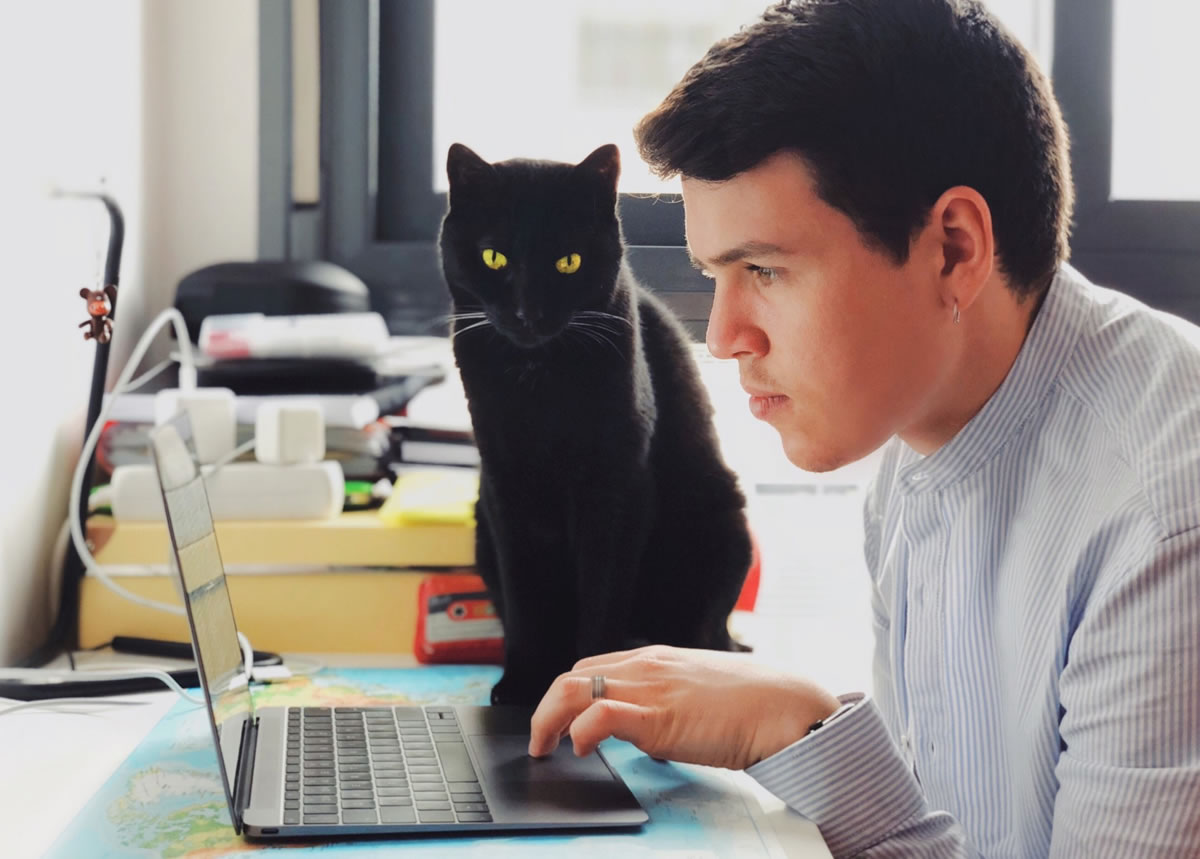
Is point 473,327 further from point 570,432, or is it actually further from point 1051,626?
point 1051,626

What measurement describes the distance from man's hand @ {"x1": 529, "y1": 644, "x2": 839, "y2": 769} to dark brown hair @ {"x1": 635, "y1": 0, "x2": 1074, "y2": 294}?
311 mm

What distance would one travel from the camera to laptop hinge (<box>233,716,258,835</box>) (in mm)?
694

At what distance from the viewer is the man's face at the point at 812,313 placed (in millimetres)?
807

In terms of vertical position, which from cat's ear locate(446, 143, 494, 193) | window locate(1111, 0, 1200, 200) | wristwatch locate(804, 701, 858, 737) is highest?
window locate(1111, 0, 1200, 200)

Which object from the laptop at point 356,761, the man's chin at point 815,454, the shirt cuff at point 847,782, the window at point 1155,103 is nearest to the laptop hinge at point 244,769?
the laptop at point 356,761

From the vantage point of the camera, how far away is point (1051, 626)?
0.77 metres

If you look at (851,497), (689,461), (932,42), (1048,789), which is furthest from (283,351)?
(1048,789)

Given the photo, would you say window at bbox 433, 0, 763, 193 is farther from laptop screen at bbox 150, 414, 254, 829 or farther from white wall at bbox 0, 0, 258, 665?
laptop screen at bbox 150, 414, 254, 829

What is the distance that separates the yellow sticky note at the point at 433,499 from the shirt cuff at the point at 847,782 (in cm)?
51

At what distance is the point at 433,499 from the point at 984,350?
2.09 feet

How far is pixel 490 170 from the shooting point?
107 centimetres

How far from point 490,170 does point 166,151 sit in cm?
79

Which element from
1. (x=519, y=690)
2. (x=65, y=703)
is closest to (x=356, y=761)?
A: (x=519, y=690)

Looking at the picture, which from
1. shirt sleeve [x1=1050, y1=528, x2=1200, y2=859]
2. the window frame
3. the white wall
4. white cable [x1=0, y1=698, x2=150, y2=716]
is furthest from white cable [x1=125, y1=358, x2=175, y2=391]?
the window frame
